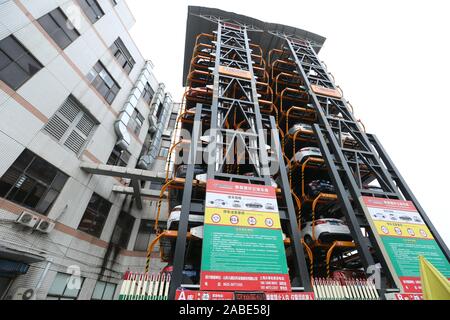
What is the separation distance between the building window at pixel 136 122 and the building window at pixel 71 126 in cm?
401

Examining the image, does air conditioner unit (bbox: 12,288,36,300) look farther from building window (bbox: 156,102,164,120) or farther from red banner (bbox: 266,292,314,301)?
building window (bbox: 156,102,164,120)

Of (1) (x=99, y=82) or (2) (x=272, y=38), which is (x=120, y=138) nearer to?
(1) (x=99, y=82)

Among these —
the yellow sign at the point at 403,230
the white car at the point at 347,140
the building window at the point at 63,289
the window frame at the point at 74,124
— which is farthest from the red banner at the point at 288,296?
the window frame at the point at 74,124

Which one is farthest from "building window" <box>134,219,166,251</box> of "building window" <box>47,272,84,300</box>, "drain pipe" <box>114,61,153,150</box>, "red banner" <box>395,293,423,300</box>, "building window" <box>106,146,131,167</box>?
"red banner" <box>395,293,423,300</box>

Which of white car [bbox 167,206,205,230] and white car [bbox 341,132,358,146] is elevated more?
white car [bbox 341,132,358,146]

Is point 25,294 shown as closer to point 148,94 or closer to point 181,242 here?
point 181,242

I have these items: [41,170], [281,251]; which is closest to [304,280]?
[281,251]

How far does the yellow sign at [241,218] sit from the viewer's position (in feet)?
18.2

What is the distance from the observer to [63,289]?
11.3 m

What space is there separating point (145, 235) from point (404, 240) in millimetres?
16803

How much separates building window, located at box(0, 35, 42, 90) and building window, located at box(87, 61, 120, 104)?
12.6 ft

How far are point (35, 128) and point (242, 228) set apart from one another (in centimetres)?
1209

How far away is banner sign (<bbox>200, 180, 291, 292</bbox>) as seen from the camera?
4729 millimetres

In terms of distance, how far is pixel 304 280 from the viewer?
5.38 m
